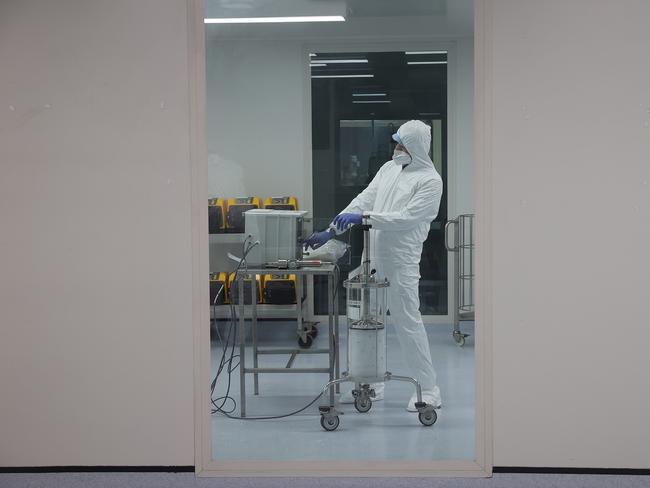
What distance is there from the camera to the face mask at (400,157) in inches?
119

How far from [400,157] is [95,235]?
→ 126cm

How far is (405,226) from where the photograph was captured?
3107mm

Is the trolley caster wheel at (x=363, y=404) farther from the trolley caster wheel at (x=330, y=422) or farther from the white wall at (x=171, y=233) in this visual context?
the white wall at (x=171, y=233)

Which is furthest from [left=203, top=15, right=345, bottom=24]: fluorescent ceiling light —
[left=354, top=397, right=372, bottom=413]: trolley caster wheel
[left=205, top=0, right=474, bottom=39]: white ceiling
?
[left=354, top=397, right=372, bottom=413]: trolley caster wheel

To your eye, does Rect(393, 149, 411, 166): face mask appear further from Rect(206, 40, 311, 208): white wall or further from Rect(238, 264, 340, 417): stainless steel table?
Rect(238, 264, 340, 417): stainless steel table

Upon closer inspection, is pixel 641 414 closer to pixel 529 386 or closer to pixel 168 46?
pixel 529 386

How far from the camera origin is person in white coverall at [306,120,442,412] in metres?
3.02

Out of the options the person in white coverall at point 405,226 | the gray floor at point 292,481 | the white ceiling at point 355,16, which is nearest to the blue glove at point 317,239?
the person in white coverall at point 405,226

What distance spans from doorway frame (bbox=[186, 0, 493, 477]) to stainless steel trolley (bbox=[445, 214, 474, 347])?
33mm

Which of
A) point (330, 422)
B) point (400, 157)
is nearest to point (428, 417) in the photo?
point (330, 422)

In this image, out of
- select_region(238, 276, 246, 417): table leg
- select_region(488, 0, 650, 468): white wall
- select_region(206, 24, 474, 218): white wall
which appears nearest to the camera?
select_region(488, 0, 650, 468): white wall

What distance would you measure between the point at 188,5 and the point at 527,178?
58.5 inches

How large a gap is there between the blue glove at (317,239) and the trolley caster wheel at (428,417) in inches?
32.3

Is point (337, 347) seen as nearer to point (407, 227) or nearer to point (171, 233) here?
point (407, 227)
